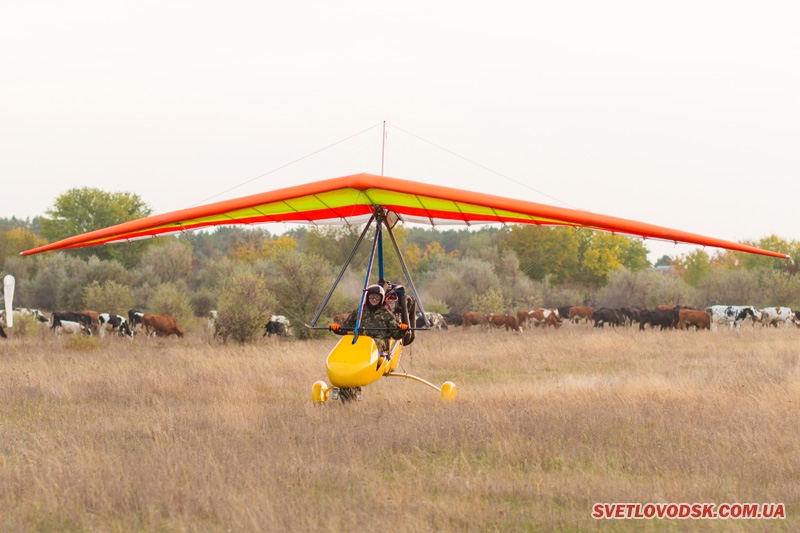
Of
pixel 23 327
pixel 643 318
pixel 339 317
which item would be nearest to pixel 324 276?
pixel 339 317

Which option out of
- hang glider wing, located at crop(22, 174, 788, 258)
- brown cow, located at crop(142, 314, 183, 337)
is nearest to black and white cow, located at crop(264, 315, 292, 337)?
brown cow, located at crop(142, 314, 183, 337)

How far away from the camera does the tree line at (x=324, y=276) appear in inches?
1045

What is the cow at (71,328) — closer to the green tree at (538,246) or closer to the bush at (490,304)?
the bush at (490,304)

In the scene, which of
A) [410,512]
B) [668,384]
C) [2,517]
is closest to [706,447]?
[410,512]

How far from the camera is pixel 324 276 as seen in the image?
88.4 feet

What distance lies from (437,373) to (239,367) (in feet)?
12.8

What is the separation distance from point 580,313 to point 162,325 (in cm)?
1958

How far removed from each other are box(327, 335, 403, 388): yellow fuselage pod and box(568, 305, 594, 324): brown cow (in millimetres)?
27851

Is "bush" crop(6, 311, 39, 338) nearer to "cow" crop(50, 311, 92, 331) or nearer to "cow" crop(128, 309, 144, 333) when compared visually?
"cow" crop(50, 311, 92, 331)

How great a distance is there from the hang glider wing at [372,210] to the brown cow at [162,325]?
49.0 feet

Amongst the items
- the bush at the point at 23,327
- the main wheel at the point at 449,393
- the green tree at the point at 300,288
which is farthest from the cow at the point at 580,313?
the main wheel at the point at 449,393

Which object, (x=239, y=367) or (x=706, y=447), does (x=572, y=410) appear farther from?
(x=239, y=367)

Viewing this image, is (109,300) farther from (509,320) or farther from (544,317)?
(544,317)

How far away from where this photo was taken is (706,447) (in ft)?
26.3
